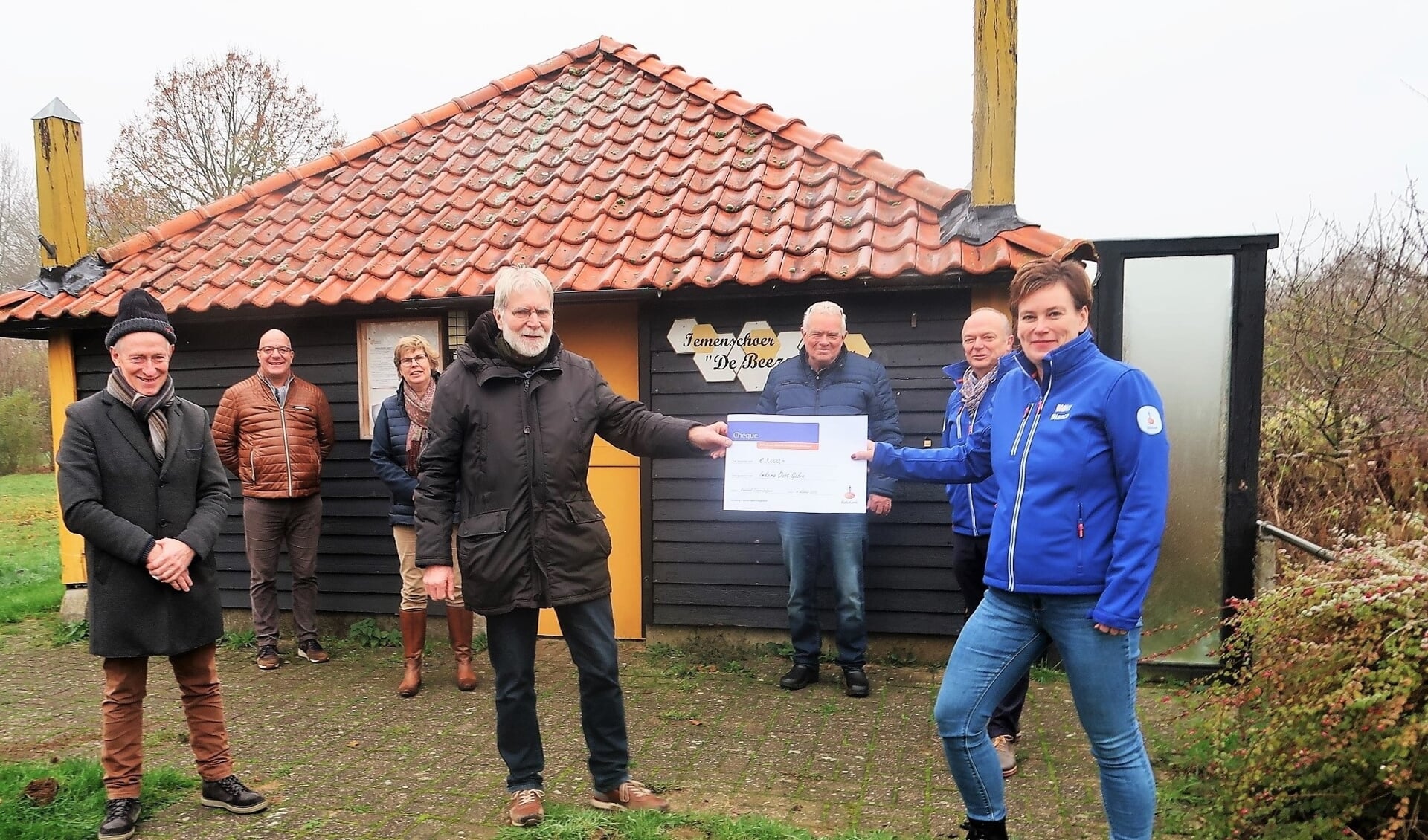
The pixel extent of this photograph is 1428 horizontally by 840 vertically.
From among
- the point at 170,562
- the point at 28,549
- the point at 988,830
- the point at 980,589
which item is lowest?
the point at 28,549

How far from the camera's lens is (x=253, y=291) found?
640 cm

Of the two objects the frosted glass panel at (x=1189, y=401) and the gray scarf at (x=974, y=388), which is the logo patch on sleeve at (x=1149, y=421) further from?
the frosted glass panel at (x=1189, y=401)

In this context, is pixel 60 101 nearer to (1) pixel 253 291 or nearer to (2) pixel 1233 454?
(1) pixel 253 291

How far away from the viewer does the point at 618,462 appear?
6.30 m

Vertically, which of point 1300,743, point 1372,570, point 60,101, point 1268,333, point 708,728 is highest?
point 60,101

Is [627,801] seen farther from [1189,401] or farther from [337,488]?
[337,488]

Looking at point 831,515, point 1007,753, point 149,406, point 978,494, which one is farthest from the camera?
point 831,515

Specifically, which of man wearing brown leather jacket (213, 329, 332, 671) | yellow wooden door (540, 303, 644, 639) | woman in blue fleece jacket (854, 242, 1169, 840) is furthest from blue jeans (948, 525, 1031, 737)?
man wearing brown leather jacket (213, 329, 332, 671)

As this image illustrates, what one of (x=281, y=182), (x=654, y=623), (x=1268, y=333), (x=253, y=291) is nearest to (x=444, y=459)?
(x=654, y=623)

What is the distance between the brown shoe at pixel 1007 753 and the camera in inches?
156

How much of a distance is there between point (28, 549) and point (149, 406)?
34.1ft

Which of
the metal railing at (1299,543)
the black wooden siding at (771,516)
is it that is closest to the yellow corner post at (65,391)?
the black wooden siding at (771,516)

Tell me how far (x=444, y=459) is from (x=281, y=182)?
231 inches

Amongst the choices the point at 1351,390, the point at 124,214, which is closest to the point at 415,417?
the point at 1351,390
